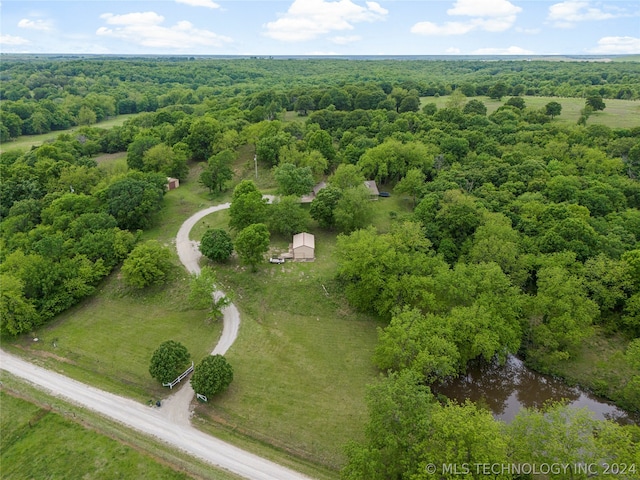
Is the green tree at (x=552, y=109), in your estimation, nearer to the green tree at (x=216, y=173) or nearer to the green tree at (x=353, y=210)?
the green tree at (x=353, y=210)

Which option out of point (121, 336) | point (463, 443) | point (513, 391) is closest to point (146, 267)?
point (121, 336)

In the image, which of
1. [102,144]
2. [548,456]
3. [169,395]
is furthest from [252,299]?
[102,144]

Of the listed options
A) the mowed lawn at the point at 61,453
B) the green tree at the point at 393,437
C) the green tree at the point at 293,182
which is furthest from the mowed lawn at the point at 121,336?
the green tree at the point at 293,182

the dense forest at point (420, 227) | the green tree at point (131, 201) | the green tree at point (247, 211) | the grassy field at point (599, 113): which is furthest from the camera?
the grassy field at point (599, 113)

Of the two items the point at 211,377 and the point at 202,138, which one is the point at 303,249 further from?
the point at 202,138

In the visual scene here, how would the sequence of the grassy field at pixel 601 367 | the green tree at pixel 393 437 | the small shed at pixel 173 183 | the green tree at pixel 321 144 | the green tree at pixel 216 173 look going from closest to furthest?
the green tree at pixel 393 437
the grassy field at pixel 601 367
the green tree at pixel 216 173
the small shed at pixel 173 183
the green tree at pixel 321 144

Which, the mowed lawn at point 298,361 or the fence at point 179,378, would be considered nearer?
the mowed lawn at point 298,361
